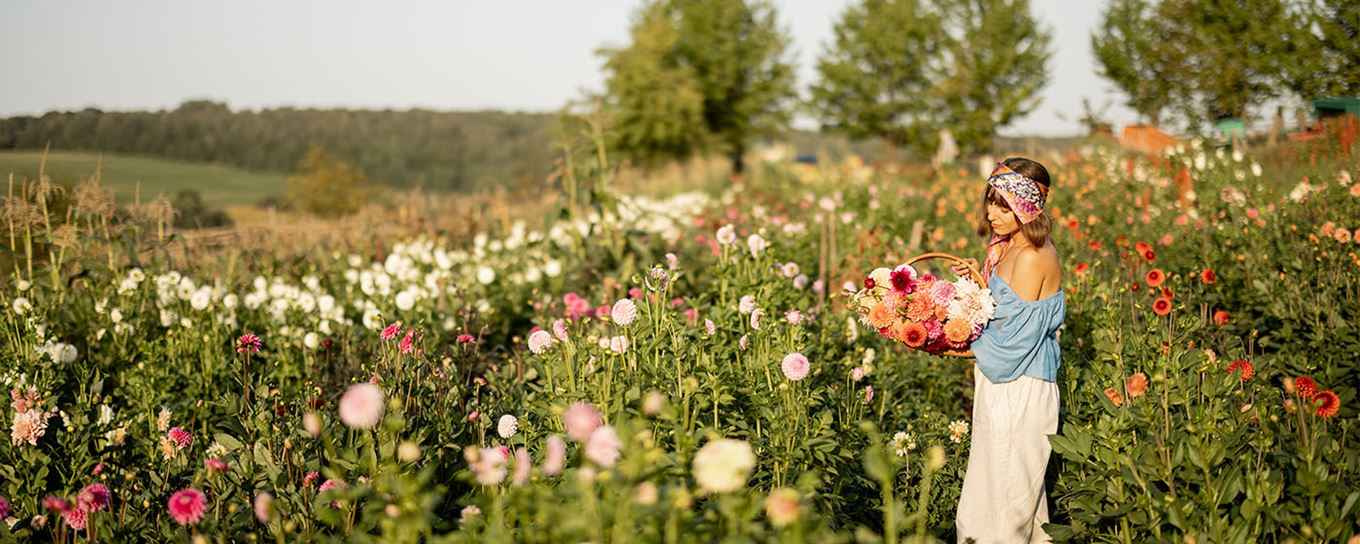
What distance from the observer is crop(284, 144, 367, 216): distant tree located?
23625 millimetres

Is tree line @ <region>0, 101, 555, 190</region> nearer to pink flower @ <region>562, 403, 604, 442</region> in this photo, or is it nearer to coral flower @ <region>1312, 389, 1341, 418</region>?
pink flower @ <region>562, 403, 604, 442</region>

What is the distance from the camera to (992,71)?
113 ft

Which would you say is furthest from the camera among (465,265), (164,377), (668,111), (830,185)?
(668,111)

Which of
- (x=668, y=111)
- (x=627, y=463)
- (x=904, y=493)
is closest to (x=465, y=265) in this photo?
(x=904, y=493)

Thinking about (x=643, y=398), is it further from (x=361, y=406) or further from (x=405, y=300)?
(x=405, y=300)

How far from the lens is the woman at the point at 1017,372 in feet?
9.09

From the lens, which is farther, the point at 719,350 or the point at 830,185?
the point at 830,185

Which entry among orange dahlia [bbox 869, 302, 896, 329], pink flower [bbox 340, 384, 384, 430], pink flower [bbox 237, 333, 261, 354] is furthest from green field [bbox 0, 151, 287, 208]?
orange dahlia [bbox 869, 302, 896, 329]

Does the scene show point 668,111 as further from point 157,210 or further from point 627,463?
point 627,463

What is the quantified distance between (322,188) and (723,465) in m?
24.7

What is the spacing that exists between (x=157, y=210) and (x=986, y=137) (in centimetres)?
3368

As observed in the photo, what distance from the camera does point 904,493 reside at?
3.09 meters

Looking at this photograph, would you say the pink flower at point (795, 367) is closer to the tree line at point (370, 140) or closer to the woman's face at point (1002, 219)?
the woman's face at point (1002, 219)

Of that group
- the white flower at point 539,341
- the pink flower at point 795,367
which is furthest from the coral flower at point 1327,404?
the white flower at point 539,341
